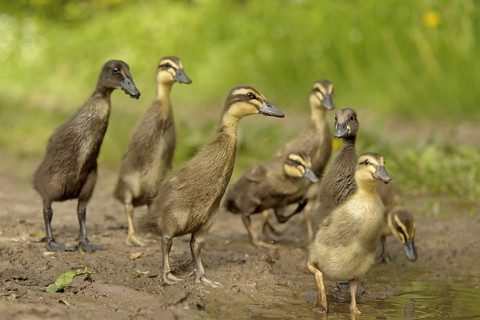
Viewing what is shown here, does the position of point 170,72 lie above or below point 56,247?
above

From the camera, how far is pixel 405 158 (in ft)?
29.6

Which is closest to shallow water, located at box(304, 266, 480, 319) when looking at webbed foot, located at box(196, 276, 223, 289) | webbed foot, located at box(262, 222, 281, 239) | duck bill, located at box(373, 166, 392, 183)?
webbed foot, located at box(196, 276, 223, 289)

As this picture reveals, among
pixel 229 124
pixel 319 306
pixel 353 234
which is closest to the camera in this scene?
pixel 353 234

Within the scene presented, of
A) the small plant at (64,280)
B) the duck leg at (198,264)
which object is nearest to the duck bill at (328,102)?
the duck leg at (198,264)

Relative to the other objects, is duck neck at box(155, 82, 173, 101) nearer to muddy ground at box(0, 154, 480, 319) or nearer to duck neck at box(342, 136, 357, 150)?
muddy ground at box(0, 154, 480, 319)

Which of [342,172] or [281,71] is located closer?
[342,172]

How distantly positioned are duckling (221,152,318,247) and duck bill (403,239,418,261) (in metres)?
1.21

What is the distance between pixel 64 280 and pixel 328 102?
365cm

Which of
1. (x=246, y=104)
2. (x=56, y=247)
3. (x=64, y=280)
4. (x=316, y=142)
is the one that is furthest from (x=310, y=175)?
(x=64, y=280)

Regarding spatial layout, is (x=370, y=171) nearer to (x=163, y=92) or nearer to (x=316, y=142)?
(x=316, y=142)

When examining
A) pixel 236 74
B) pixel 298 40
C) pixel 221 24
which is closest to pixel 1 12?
pixel 221 24

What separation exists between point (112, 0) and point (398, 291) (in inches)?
731

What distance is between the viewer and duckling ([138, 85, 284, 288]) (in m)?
5.67

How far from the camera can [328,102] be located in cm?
777
